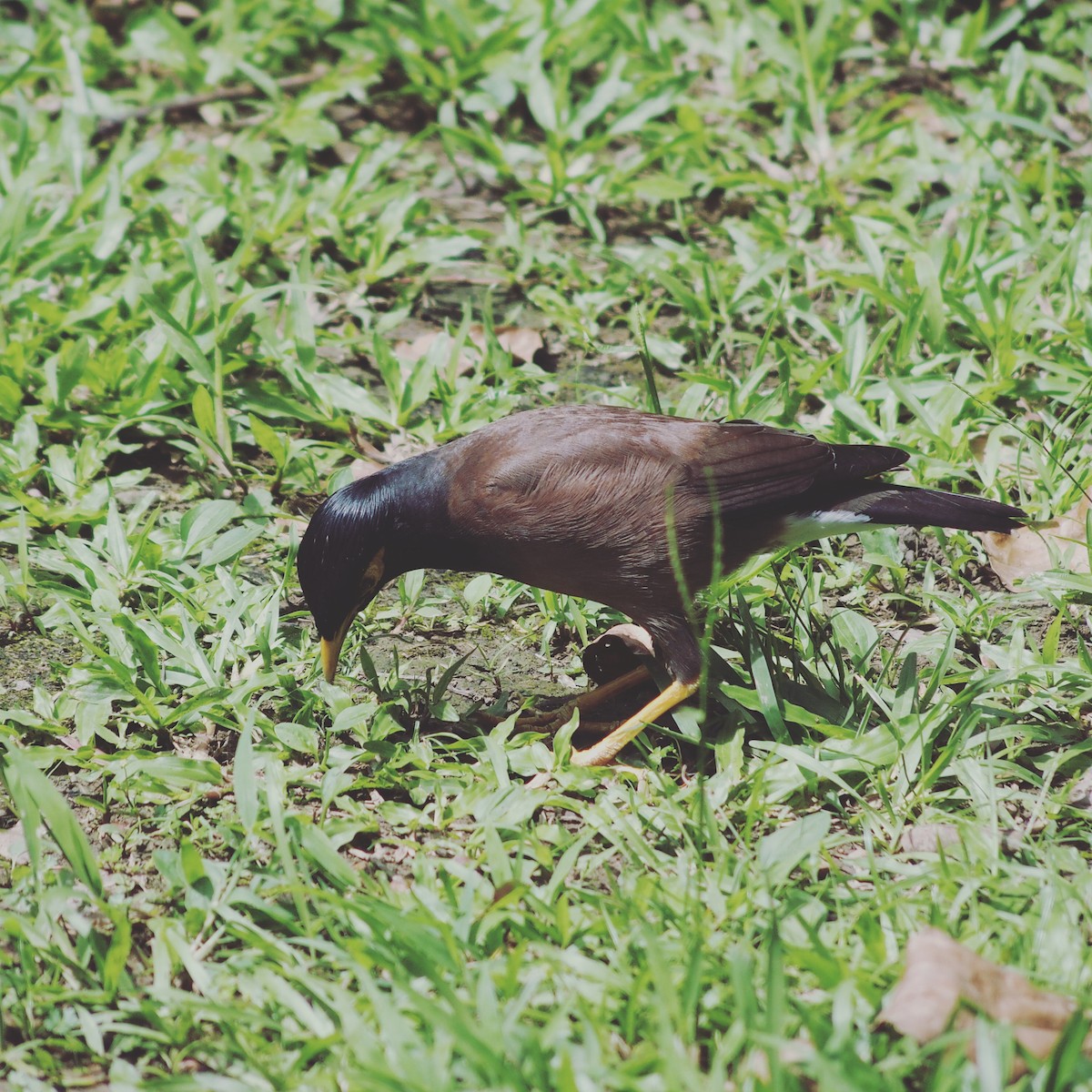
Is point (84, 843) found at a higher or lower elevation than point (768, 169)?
lower

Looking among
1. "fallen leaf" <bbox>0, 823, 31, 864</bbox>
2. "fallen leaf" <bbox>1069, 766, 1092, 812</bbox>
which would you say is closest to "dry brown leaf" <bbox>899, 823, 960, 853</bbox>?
"fallen leaf" <bbox>1069, 766, 1092, 812</bbox>

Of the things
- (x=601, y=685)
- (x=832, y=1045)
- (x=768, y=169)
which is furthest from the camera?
(x=768, y=169)

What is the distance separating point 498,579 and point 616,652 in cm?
58

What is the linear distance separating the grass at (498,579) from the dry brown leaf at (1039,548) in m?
0.09

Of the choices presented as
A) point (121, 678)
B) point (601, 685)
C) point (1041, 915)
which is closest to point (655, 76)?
point (601, 685)

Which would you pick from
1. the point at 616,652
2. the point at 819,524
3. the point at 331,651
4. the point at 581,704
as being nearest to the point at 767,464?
the point at 819,524

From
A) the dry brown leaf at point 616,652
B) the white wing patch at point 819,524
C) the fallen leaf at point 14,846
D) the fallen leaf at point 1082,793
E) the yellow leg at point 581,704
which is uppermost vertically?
the white wing patch at point 819,524

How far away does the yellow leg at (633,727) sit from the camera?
4.01 meters

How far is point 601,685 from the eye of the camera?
14.5ft

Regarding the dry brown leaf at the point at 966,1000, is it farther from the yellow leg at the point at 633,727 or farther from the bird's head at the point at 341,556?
the bird's head at the point at 341,556

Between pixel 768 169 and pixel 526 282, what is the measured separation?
4.98 feet

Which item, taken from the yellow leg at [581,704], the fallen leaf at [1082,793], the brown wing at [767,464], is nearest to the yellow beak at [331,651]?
the yellow leg at [581,704]

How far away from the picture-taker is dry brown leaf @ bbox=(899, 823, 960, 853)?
3521 millimetres

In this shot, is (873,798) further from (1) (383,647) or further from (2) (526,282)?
(2) (526,282)
